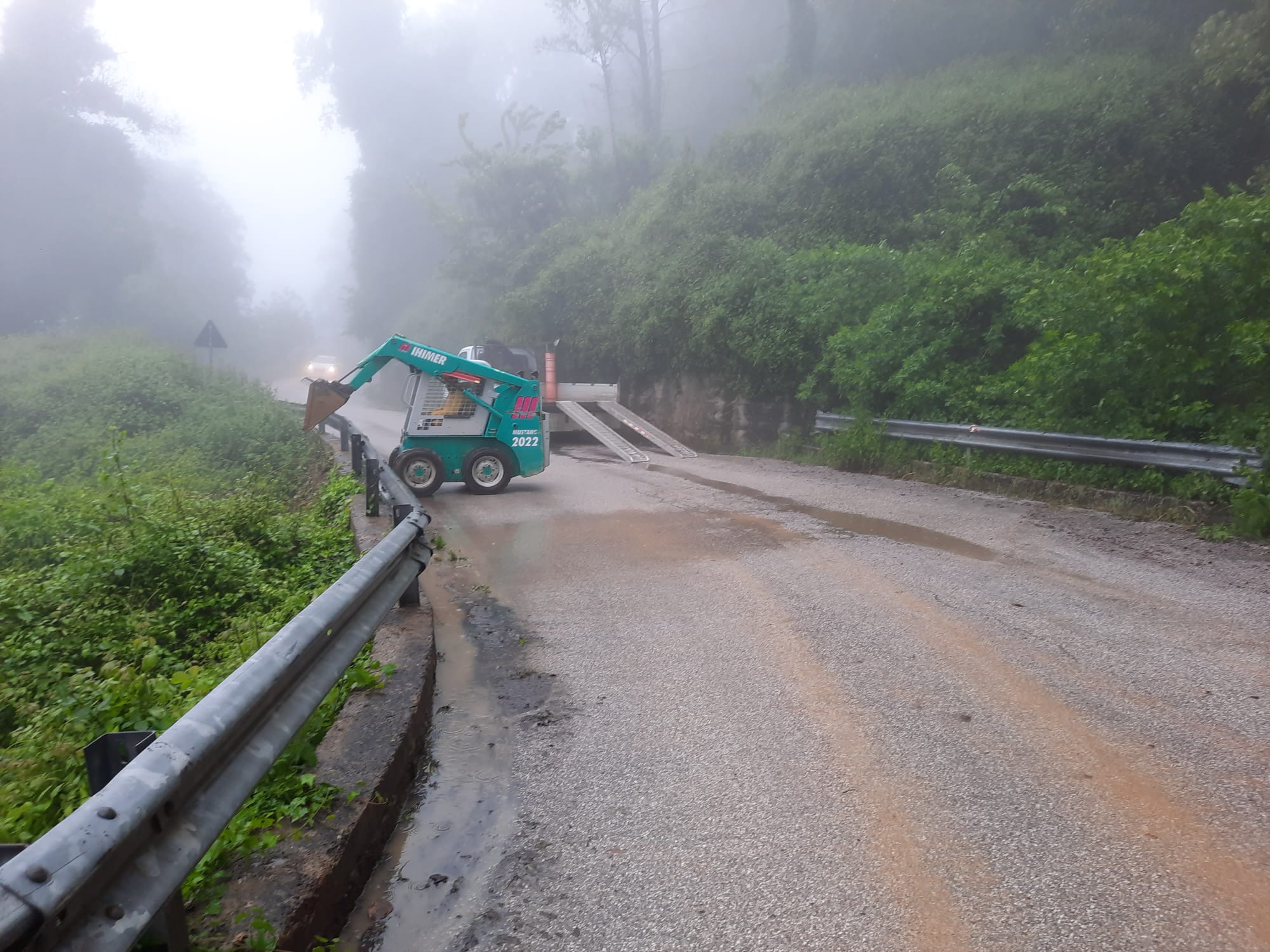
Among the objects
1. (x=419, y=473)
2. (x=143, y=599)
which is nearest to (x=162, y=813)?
(x=143, y=599)

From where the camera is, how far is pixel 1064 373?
11.3 metres

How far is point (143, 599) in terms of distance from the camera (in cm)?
641

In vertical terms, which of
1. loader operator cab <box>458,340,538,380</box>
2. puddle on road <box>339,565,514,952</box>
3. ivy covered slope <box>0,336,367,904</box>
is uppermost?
loader operator cab <box>458,340,538,380</box>

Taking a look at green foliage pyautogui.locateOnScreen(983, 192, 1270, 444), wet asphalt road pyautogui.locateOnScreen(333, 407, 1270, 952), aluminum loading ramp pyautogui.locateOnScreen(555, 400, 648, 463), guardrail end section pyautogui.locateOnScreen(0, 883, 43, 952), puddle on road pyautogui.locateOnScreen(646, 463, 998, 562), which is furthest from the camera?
aluminum loading ramp pyautogui.locateOnScreen(555, 400, 648, 463)

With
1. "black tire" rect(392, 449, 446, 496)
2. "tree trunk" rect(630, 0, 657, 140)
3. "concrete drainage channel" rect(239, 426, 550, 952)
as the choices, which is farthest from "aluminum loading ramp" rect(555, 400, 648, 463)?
"tree trunk" rect(630, 0, 657, 140)

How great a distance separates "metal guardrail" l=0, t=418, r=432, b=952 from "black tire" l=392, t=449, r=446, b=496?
9224 mm

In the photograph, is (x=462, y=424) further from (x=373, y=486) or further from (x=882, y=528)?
(x=882, y=528)

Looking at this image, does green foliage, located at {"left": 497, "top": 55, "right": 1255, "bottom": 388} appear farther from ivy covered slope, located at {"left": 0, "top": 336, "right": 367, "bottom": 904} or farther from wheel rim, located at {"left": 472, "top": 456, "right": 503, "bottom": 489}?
ivy covered slope, located at {"left": 0, "top": 336, "right": 367, "bottom": 904}

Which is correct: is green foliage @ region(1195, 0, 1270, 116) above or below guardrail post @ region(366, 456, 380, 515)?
above

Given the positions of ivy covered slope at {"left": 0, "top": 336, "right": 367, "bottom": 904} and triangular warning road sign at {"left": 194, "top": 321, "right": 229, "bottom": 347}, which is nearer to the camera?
ivy covered slope at {"left": 0, "top": 336, "right": 367, "bottom": 904}

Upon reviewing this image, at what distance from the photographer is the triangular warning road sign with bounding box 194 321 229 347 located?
23.8 metres

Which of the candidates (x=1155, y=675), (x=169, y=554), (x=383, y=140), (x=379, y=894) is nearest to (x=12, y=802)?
(x=379, y=894)

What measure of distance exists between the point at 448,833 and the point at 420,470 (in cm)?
987

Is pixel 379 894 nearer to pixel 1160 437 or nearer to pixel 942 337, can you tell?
pixel 1160 437
